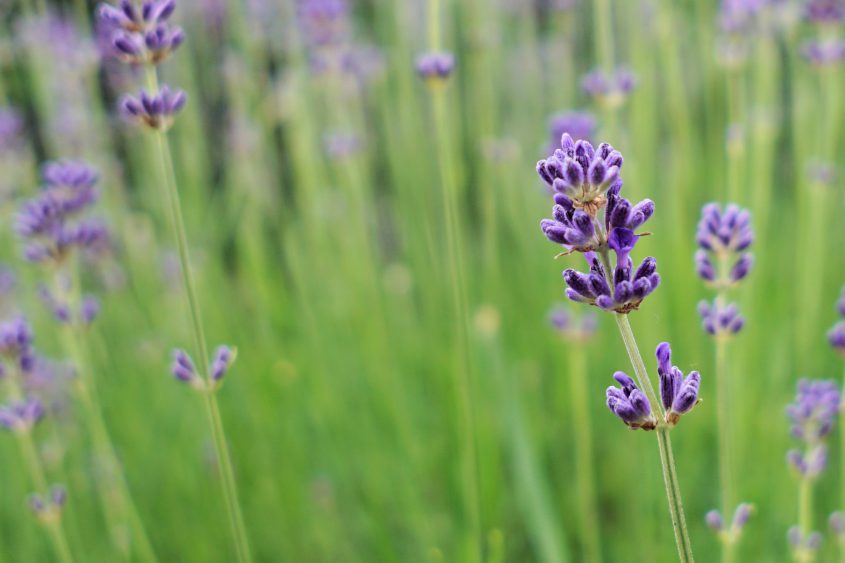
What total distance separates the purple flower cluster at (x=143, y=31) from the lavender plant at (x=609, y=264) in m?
0.89

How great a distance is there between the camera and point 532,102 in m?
4.84

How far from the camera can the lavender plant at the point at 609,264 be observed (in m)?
1.05

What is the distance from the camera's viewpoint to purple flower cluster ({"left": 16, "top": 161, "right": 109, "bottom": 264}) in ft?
7.16

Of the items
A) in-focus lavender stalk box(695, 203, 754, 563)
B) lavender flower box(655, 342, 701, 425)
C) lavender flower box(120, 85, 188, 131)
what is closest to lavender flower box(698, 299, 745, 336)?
in-focus lavender stalk box(695, 203, 754, 563)

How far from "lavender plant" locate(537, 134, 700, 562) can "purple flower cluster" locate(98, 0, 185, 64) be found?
2.92ft

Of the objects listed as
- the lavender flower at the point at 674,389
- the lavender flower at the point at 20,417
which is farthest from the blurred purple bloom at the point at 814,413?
the lavender flower at the point at 20,417

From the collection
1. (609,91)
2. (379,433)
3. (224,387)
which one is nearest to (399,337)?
(379,433)

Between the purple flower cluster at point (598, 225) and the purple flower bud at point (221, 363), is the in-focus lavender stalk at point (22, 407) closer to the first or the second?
the purple flower bud at point (221, 363)

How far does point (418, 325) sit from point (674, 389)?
2.83m

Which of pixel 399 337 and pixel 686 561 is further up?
pixel 686 561

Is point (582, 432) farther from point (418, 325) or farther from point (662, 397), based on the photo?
point (418, 325)

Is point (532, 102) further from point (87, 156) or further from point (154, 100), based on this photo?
point (154, 100)

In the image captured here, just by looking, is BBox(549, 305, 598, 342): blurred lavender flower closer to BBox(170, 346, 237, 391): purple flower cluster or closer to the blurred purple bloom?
the blurred purple bloom

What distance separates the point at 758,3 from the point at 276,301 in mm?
2613
